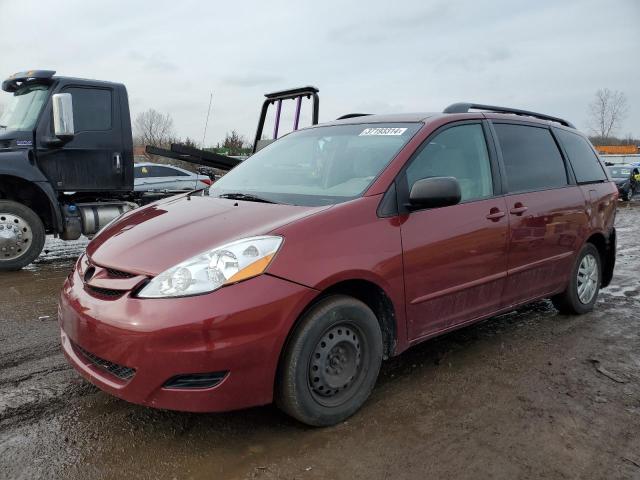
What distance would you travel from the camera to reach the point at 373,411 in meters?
2.96

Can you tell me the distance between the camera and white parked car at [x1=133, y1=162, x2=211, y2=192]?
11766 millimetres

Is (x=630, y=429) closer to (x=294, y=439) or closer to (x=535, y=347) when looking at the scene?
(x=535, y=347)

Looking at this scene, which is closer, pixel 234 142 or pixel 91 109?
pixel 91 109

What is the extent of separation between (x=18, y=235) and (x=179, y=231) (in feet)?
16.0

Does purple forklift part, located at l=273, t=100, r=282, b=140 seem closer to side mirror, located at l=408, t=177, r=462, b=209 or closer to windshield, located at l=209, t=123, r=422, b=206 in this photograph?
windshield, located at l=209, t=123, r=422, b=206

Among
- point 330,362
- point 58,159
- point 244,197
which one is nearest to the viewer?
point 330,362

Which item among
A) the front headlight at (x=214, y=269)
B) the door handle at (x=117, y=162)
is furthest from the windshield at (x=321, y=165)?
the door handle at (x=117, y=162)

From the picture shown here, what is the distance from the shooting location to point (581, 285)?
4758 millimetres

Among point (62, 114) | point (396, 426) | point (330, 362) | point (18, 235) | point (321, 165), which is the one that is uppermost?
point (62, 114)

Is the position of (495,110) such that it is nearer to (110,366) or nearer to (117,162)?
(110,366)

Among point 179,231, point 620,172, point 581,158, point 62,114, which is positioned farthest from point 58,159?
point 620,172

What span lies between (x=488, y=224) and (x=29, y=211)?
5.86 meters

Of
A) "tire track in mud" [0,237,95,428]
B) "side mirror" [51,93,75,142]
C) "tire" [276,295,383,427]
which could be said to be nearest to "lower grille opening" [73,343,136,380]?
"tire track in mud" [0,237,95,428]

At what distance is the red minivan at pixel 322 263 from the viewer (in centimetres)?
240
